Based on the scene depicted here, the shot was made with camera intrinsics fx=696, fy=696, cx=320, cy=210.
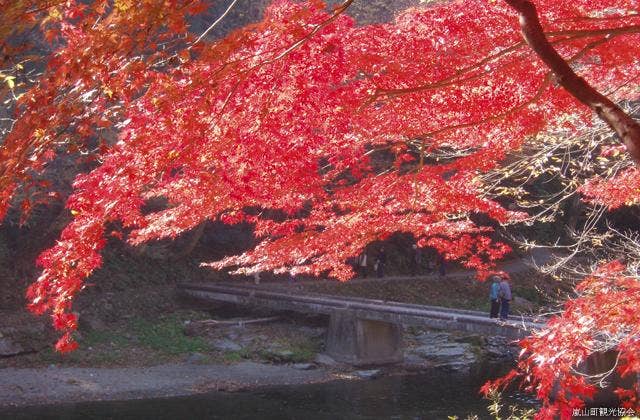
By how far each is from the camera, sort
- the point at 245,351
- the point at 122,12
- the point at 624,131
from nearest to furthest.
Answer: the point at 624,131 < the point at 122,12 < the point at 245,351

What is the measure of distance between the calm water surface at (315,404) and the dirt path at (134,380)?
426mm

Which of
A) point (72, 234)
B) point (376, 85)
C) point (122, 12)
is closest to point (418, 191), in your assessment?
point (376, 85)

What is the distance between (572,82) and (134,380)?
13.4m

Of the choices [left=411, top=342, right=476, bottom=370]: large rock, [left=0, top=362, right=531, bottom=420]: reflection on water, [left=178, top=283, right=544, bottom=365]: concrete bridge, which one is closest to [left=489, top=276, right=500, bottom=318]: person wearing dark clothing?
[left=178, top=283, right=544, bottom=365]: concrete bridge

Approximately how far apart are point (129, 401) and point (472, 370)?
25.9ft

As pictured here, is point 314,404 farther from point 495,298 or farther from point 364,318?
point 495,298

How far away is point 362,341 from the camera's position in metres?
17.5

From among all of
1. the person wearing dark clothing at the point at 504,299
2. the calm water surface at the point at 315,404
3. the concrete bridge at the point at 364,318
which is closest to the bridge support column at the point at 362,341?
the concrete bridge at the point at 364,318

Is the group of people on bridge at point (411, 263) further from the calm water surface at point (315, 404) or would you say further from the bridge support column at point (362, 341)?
the calm water surface at point (315, 404)

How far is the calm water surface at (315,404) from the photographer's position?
1283cm

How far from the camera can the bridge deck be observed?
45.9 ft

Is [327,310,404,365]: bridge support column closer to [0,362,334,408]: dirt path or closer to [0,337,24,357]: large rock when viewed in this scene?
[0,362,334,408]: dirt path

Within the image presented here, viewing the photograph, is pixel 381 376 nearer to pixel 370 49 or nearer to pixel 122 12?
pixel 370 49

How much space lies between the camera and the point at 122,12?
396 centimetres
